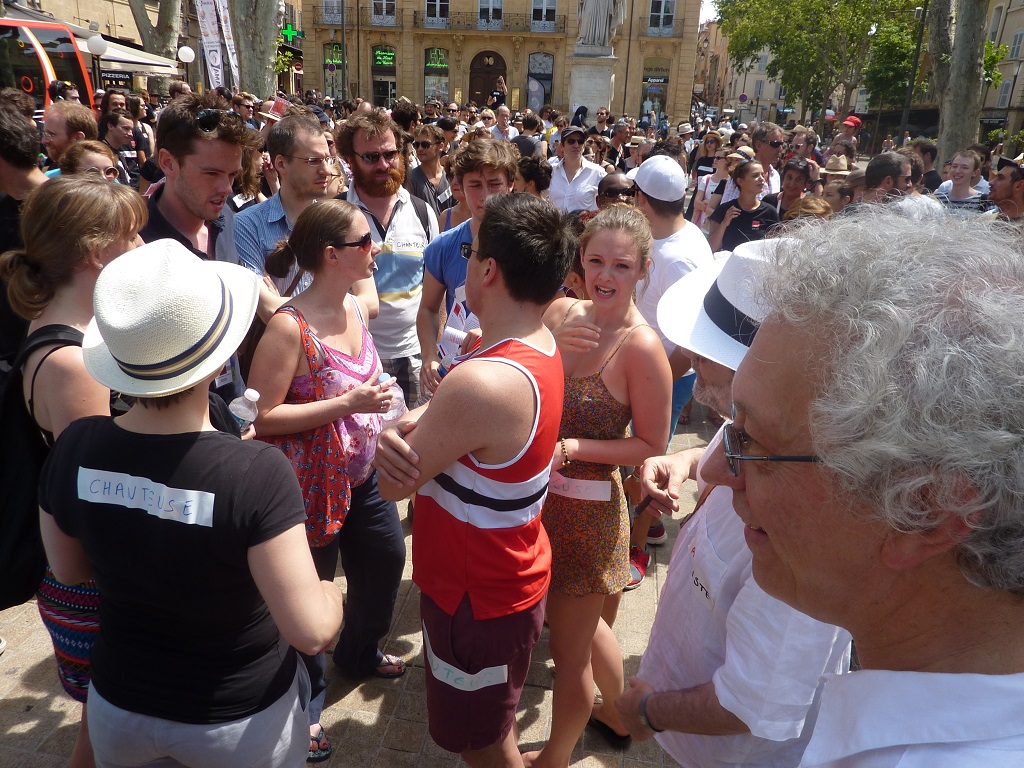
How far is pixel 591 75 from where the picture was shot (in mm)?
17922

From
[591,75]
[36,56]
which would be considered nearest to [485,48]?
[591,75]

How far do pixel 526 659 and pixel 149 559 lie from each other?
117 cm

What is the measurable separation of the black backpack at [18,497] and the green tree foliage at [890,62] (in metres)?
44.4

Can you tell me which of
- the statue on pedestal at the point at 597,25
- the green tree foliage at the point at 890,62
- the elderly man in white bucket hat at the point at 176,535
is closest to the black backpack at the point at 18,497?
the elderly man in white bucket hat at the point at 176,535

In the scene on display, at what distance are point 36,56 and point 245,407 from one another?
17021 millimetres

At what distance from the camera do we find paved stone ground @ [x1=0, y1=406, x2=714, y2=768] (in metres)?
2.56

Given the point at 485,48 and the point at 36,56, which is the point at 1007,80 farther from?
the point at 36,56

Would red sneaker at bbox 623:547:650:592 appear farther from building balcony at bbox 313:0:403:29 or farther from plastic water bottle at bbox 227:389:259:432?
building balcony at bbox 313:0:403:29

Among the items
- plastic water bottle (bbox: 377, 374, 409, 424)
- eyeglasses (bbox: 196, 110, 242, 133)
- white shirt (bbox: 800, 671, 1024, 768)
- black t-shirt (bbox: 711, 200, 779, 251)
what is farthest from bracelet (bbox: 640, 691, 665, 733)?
black t-shirt (bbox: 711, 200, 779, 251)

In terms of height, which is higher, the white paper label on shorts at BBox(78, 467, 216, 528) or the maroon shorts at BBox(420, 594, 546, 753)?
the white paper label on shorts at BBox(78, 467, 216, 528)

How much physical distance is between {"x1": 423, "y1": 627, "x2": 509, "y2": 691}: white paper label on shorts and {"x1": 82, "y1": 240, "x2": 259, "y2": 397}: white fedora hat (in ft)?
3.58

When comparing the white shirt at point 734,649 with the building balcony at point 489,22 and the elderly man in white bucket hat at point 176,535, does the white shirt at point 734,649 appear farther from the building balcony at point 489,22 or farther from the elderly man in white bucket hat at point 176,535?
the building balcony at point 489,22

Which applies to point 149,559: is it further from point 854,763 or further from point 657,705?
point 854,763

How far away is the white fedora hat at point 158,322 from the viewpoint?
1.45m
